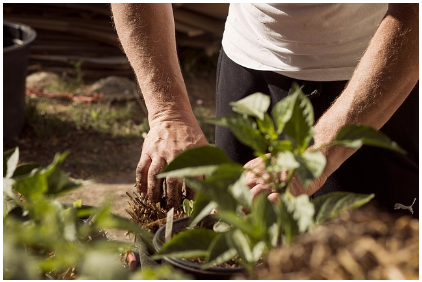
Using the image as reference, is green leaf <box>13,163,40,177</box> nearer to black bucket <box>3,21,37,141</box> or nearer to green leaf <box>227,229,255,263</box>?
green leaf <box>227,229,255,263</box>

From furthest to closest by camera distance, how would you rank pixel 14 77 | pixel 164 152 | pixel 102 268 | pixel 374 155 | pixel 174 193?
pixel 14 77 → pixel 374 155 → pixel 164 152 → pixel 174 193 → pixel 102 268

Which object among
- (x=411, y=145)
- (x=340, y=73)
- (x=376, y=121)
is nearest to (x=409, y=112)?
(x=411, y=145)

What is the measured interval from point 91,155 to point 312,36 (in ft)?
8.85

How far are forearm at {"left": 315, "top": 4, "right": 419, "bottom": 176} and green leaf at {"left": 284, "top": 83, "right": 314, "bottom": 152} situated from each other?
59 cm

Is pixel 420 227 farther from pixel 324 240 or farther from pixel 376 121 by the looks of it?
pixel 376 121

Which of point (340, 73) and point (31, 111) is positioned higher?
point (340, 73)

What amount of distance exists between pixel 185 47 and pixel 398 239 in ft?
16.0

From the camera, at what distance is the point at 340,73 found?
Answer: 177 centimetres

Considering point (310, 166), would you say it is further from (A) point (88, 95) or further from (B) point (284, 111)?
(A) point (88, 95)

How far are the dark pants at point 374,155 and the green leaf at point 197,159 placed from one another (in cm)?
102

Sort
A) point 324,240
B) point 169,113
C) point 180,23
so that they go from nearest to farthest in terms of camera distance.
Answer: point 324,240 → point 169,113 → point 180,23

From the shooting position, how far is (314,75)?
1.78m

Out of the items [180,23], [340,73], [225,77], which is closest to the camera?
[340,73]

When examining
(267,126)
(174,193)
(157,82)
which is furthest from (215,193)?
(157,82)
